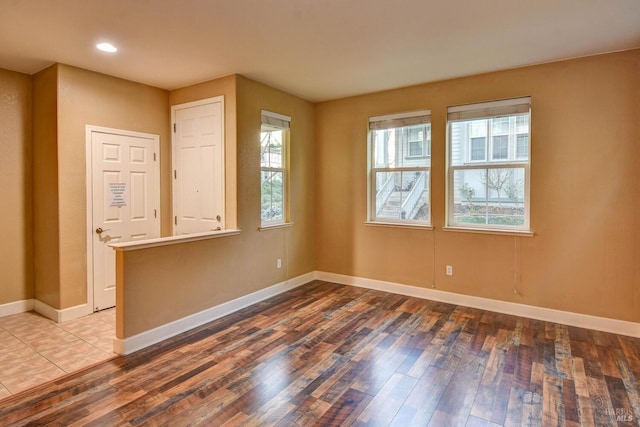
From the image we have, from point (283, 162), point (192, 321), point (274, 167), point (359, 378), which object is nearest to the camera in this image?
point (359, 378)

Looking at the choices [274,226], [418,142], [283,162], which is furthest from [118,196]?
[418,142]

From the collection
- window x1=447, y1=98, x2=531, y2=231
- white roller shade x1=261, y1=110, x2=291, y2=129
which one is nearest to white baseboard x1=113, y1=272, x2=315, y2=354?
white roller shade x1=261, y1=110, x2=291, y2=129

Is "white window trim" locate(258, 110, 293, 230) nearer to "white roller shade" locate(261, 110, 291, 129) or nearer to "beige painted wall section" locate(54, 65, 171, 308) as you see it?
"white roller shade" locate(261, 110, 291, 129)

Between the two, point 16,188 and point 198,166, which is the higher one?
point 198,166

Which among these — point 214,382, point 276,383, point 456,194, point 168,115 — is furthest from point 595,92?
point 168,115

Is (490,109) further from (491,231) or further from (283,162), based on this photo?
(283,162)

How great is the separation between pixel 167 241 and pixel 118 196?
1379mm

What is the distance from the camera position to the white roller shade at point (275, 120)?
4.30m

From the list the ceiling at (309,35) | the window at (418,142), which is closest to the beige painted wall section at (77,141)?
the ceiling at (309,35)

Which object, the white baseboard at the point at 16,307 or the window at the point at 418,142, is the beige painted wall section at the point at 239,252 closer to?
the window at the point at 418,142

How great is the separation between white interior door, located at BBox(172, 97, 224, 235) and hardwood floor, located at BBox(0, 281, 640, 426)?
1338 mm

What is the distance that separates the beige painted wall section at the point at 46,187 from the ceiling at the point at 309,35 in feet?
0.89

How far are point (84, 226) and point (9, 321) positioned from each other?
47.7 inches

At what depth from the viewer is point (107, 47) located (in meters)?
3.16
